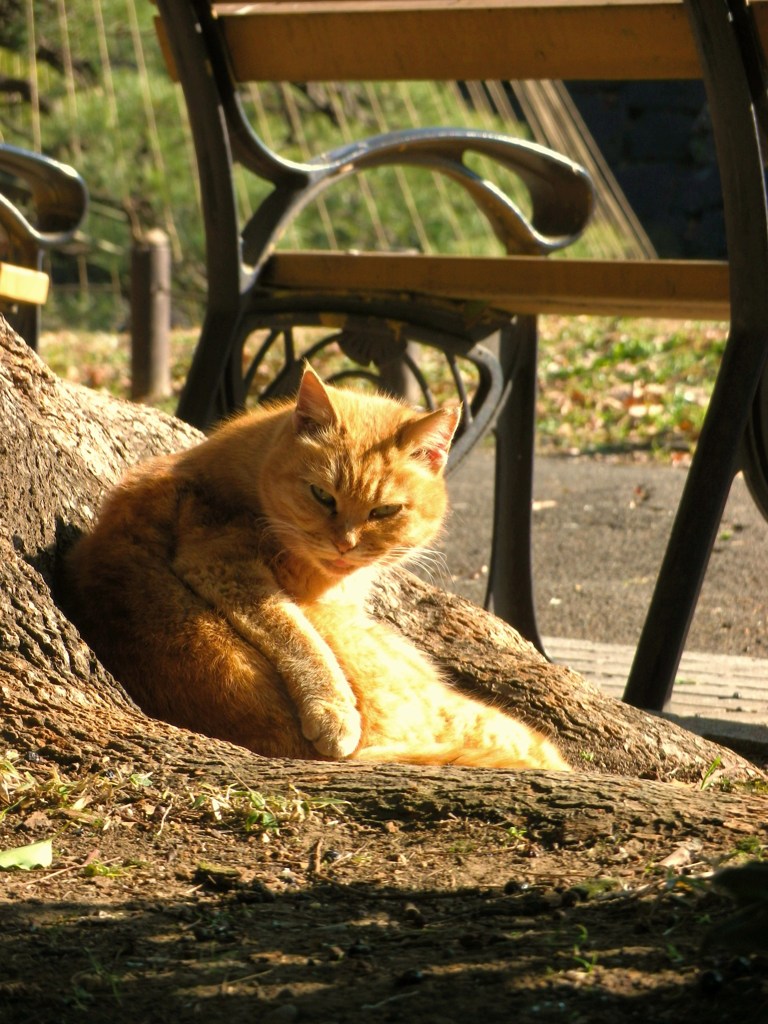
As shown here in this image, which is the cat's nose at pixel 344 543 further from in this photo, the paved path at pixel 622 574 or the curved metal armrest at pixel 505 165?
the curved metal armrest at pixel 505 165

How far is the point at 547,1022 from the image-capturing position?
4.16ft

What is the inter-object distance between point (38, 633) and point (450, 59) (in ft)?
7.55

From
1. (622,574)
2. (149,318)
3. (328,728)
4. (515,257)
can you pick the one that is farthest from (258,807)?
(149,318)

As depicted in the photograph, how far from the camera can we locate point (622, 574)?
5.63 meters

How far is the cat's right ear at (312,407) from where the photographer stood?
2775 millimetres

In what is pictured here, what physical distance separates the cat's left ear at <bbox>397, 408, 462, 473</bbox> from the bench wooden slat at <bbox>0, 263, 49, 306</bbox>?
3.73ft

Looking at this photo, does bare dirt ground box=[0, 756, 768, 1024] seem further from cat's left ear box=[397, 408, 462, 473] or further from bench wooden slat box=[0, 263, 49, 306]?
bench wooden slat box=[0, 263, 49, 306]

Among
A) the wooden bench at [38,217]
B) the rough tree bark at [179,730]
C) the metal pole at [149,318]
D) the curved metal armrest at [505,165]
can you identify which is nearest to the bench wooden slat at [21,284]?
the rough tree bark at [179,730]

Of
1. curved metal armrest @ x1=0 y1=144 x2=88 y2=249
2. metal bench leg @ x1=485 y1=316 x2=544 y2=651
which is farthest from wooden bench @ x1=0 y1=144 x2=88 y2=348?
metal bench leg @ x1=485 y1=316 x2=544 y2=651

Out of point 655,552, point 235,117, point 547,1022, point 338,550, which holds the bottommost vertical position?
point 547,1022

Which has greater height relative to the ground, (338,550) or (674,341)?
(674,341)

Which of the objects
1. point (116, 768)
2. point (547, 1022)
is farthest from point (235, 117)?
point (547, 1022)

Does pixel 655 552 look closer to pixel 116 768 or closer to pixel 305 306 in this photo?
pixel 305 306

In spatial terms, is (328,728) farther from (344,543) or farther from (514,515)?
(514,515)
